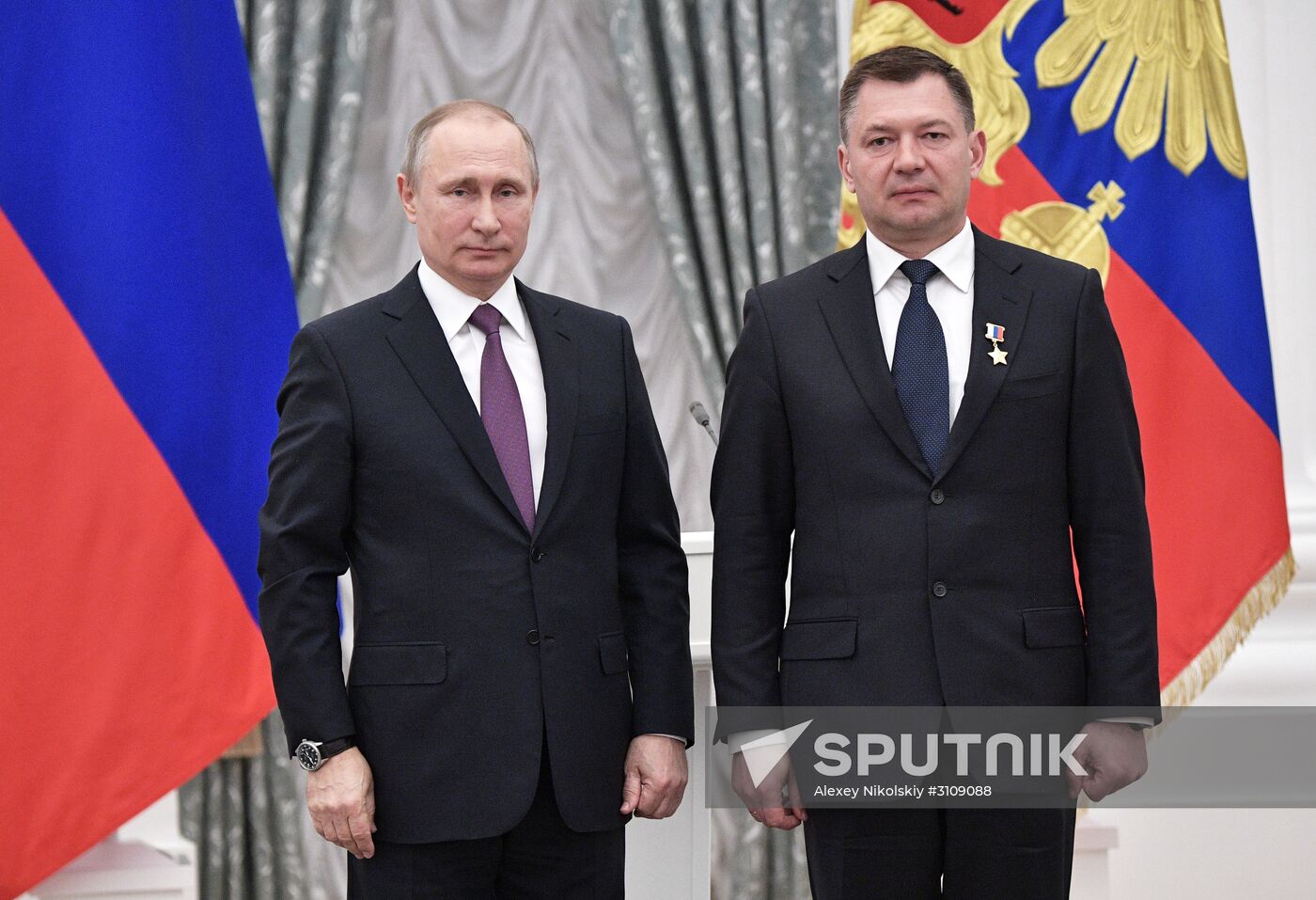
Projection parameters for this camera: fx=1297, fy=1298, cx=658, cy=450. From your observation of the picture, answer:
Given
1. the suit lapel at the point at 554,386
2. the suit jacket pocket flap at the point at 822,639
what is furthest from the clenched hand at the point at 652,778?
the suit lapel at the point at 554,386

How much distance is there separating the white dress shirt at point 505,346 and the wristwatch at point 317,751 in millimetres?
434

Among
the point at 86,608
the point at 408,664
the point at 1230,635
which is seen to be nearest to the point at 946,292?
the point at 408,664

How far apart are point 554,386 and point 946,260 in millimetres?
597

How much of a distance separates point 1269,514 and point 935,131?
6.21 feet

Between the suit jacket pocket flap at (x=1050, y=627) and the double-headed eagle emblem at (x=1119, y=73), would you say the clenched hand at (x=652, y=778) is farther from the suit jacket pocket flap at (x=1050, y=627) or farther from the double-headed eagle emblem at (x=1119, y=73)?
the double-headed eagle emblem at (x=1119, y=73)

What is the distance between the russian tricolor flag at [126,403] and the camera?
9.03 ft

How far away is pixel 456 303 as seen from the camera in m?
1.92

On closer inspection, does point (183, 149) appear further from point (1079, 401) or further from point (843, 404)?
point (1079, 401)

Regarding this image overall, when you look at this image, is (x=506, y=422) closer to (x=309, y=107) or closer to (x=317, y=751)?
(x=317, y=751)

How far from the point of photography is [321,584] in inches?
71.4

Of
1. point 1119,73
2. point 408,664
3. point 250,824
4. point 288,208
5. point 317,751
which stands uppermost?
point 1119,73

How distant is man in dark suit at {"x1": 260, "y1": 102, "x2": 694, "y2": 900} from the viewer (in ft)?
5.82

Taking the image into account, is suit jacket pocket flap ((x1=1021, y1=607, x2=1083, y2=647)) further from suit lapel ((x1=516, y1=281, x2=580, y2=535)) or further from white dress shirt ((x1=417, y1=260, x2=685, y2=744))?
suit lapel ((x1=516, y1=281, x2=580, y2=535))

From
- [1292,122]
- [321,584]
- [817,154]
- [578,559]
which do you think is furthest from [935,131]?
[1292,122]
